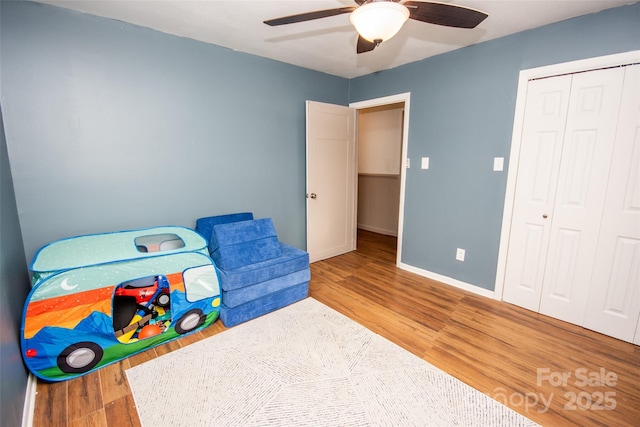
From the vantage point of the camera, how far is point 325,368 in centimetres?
188

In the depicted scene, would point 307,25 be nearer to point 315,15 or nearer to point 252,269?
point 315,15

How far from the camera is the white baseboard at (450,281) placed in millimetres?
2883

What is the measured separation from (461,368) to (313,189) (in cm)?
241

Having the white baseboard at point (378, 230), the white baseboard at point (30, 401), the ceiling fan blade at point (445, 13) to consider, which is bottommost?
the white baseboard at point (30, 401)

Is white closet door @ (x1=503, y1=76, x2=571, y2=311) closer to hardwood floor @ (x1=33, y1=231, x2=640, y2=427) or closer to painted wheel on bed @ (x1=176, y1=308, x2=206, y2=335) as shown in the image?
hardwood floor @ (x1=33, y1=231, x2=640, y2=427)

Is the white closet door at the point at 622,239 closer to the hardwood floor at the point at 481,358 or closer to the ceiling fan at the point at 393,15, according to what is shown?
the hardwood floor at the point at 481,358

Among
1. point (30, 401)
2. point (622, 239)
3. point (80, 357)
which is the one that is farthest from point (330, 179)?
point (30, 401)

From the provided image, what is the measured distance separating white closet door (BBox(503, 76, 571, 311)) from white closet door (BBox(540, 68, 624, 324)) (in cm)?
6

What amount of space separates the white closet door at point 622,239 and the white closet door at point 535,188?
34 centimetres

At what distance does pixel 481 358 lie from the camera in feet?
6.51

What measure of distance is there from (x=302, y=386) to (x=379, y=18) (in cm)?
207

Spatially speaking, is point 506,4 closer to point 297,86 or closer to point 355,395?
point 297,86

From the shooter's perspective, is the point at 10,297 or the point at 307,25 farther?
the point at 307,25

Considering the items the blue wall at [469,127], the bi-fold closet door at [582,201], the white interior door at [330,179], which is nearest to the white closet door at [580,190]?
the bi-fold closet door at [582,201]
